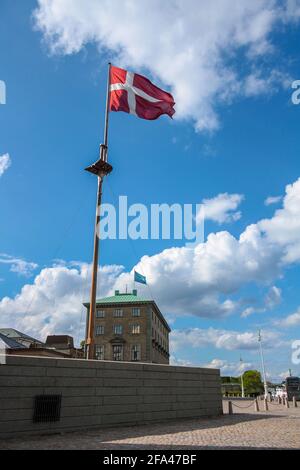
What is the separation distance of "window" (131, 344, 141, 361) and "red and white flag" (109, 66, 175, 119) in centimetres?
6132

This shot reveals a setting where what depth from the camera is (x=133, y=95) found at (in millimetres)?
19062

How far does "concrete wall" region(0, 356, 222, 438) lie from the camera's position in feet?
39.0

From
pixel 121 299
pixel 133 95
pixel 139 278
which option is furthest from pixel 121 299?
pixel 133 95

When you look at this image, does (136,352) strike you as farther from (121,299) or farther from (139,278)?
(139,278)

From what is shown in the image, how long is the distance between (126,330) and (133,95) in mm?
62742

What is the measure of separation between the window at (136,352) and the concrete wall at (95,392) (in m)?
56.2

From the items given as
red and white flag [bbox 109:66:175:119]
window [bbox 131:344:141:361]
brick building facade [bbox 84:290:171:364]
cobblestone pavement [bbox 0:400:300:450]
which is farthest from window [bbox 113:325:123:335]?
cobblestone pavement [bbox 0:400:300:450]

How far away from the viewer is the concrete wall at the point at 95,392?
1188 cm

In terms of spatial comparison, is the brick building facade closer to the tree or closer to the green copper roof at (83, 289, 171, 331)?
the green copper roof at (83, 289, 171, 331)

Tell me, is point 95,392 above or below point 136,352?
below
